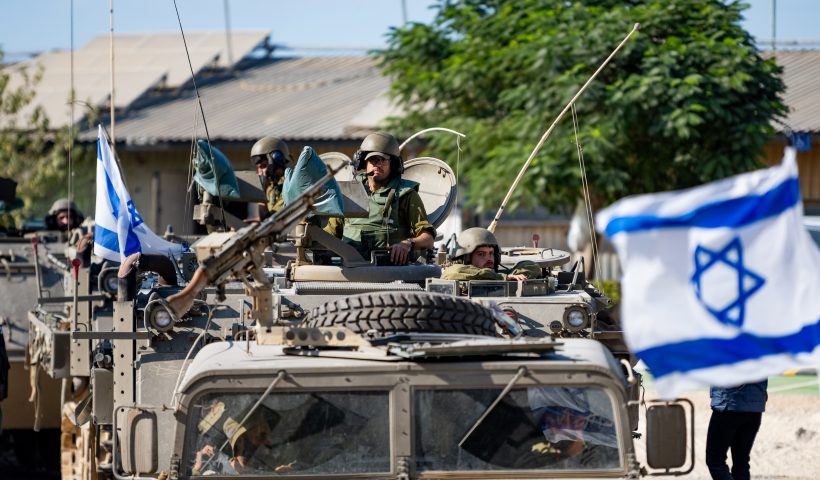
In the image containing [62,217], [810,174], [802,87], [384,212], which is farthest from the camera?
[802,87]

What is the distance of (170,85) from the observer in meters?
29.8

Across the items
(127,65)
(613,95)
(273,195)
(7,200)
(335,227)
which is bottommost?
(335,227)

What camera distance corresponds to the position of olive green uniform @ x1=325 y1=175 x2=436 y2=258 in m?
8.78

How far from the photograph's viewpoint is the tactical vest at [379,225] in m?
8.79

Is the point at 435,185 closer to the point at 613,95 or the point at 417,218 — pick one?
the point at 417,218

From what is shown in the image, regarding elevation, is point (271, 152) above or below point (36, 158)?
below

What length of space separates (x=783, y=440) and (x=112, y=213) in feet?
20.1

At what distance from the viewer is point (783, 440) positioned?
12.7m

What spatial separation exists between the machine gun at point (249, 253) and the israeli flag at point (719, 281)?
57.7 inches

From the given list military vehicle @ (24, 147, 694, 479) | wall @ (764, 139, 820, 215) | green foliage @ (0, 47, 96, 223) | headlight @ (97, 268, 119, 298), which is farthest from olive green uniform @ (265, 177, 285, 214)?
wall @ (764, 139, 820, 215)

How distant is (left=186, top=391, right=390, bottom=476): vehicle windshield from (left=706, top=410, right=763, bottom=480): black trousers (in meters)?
3.29

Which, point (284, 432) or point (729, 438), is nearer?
point (284, 432)

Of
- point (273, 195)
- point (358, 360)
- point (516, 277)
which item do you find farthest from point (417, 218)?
point (358, 360)

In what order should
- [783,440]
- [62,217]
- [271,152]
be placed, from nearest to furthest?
[271,152] < [783,440] < [62,217]
